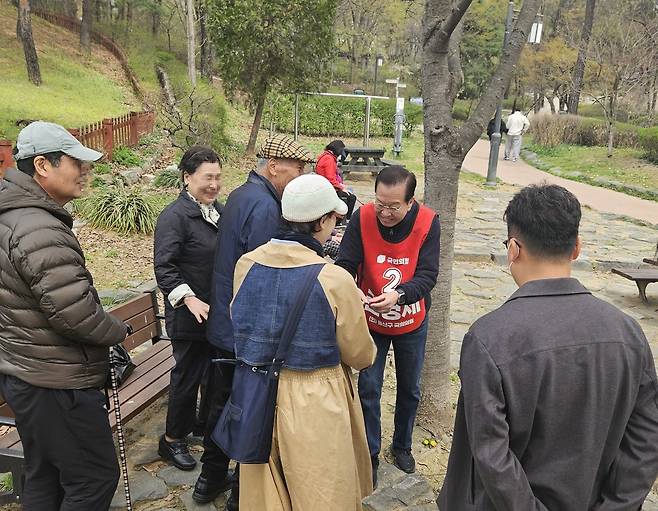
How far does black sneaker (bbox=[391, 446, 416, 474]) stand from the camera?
331 cm

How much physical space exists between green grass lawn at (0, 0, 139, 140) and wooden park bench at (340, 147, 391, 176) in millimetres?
6810

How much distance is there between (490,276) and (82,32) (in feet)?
81.8

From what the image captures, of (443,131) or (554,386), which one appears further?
(443,131)

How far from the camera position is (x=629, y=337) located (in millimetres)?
1589

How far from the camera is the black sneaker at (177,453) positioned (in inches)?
130

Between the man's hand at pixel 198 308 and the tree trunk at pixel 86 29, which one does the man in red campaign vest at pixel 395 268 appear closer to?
the man's hand at pixel 198 308

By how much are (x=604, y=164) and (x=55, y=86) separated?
19.0 m

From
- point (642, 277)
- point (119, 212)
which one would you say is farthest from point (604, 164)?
point (119, 212)

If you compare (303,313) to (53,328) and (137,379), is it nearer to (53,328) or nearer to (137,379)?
(53,328)

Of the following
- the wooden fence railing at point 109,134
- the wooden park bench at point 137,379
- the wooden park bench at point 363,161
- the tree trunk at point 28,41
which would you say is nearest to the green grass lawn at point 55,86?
the tree trunk at point 28,41

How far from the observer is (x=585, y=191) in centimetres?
1491

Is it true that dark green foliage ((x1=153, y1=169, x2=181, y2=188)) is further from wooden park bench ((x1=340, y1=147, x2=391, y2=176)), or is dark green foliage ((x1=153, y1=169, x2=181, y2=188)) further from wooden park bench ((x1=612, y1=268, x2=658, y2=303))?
wooden park bench ((x1=612, y1=268, x2=658, y2=303))

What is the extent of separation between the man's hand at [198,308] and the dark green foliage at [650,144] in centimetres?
1903

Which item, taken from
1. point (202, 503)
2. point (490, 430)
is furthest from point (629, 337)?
point (202, 503)
